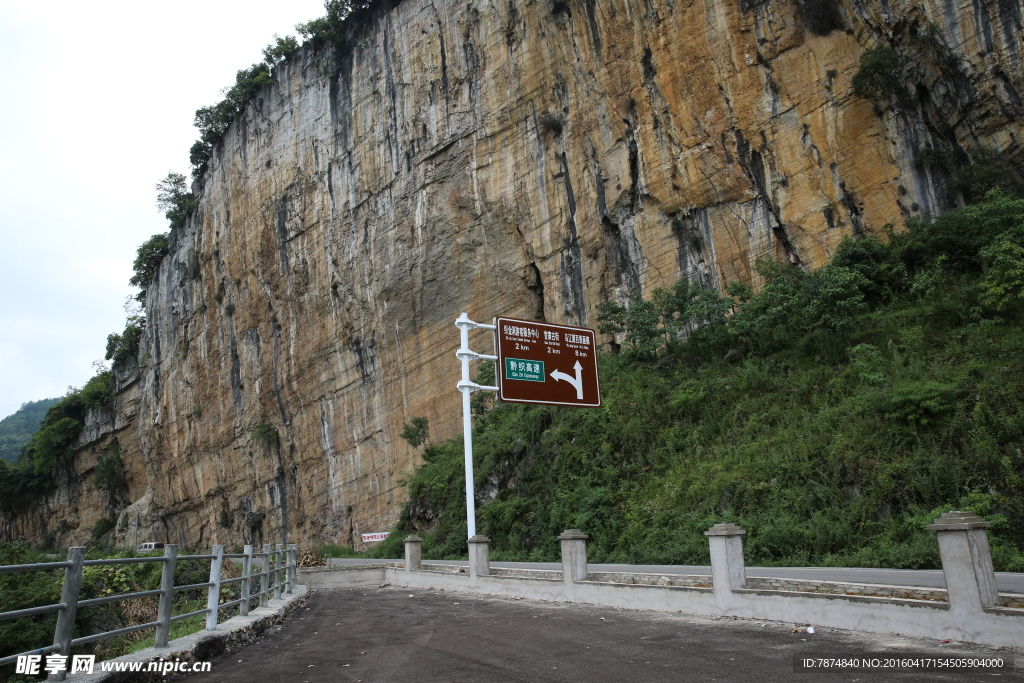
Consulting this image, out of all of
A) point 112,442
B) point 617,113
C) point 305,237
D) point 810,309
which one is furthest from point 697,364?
point 112,442

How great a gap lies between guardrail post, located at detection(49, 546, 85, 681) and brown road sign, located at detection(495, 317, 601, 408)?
32.0 feet

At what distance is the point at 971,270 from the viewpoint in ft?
62.6

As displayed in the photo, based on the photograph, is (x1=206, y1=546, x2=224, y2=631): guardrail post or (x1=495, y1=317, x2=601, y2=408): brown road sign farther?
(x1=495, y1=317, x2=601, y2=408): brown road sign

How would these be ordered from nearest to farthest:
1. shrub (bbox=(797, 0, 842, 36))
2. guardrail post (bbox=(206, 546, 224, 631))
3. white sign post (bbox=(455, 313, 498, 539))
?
guardrail post (bbox=(206, 546, 224, 631))
white sign post (bbox=(455, 313, 498, 539))
shrub (bbox=(797, 0, 842, 36))

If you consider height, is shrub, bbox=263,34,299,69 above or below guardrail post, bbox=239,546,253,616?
above

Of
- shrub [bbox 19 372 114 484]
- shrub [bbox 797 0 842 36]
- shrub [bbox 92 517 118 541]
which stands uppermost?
shrub [bbox 797 0 842 36]

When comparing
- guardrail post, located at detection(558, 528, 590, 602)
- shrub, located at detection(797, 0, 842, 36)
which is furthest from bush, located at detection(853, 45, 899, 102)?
guardrail post, located at detection(558, 528, 590, 602)

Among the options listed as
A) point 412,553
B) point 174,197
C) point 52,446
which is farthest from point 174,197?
point 412,553

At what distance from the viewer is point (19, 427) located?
4405 inches

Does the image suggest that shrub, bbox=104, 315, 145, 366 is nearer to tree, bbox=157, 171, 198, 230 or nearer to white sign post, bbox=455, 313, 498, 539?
tree, bbox=157, 171, 198, 230

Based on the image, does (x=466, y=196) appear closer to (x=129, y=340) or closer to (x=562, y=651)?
(x=562, y=651)

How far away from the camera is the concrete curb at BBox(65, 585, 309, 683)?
5.38 m
